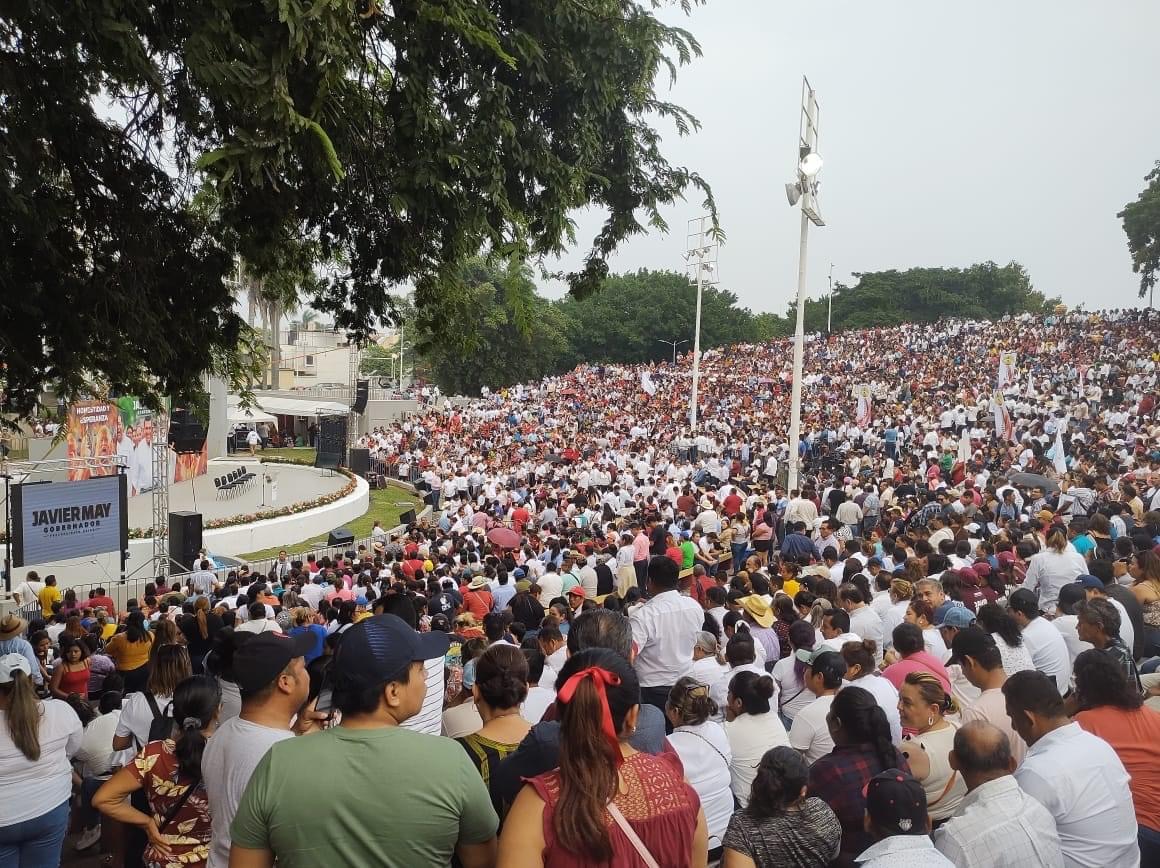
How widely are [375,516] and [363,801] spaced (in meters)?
26.5

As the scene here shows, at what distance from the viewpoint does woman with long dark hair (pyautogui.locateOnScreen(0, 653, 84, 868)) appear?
4.00 meters

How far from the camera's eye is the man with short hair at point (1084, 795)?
136 inches

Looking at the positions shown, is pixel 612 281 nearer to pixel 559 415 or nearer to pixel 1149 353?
pixel 559 415

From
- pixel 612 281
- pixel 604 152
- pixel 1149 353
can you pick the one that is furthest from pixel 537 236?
pixel 612 281

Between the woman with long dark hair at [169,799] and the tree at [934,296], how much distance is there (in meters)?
71.3

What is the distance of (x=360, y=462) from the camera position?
35406 millimetres

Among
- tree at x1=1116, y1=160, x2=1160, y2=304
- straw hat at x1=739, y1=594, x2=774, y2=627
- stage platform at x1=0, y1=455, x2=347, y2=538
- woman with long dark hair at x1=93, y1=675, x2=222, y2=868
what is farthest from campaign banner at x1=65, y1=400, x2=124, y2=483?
tree at x1=1116, y1=160, x2=1160, y2=304

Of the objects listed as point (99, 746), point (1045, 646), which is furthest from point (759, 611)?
point (99, 746)

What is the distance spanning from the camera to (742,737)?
441cm

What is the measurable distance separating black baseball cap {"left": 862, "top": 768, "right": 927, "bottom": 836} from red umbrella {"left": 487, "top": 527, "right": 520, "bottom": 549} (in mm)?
12072

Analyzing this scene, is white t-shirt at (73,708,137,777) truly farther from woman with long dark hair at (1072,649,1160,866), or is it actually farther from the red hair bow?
woman with long dark hair at (1072,649,1160,866)

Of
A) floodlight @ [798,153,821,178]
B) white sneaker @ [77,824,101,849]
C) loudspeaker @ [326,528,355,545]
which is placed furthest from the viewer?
loudspeaker @ [326,528,355,545]

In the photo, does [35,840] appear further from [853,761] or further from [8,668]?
[853,761]

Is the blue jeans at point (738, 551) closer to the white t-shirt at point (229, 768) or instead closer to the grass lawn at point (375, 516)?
the white t-shirt at point (229, 768)
